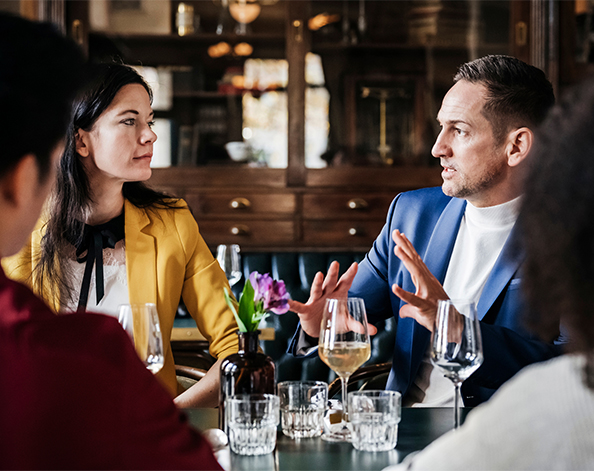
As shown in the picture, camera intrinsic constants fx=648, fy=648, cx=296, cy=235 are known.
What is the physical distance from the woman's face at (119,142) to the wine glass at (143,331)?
0.75 meters

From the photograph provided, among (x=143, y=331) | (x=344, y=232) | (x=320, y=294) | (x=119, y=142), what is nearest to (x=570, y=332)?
(x=143, y=331)

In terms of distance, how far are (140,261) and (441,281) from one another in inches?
28.7

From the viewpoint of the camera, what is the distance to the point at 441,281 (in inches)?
62.1

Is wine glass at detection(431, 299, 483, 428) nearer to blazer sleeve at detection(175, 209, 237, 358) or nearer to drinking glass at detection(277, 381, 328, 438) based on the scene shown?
drinking glass at detection(277, 381, 328, 438)

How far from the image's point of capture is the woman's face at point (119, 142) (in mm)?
1623

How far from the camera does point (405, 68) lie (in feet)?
11.6

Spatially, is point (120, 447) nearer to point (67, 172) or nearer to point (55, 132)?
point (55, 132)

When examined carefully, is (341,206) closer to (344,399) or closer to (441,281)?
(441,281)

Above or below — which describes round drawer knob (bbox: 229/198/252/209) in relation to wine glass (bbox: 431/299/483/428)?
above

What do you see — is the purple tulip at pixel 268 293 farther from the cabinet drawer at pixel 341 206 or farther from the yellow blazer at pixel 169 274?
the cabinet drawer at pixel 341 206

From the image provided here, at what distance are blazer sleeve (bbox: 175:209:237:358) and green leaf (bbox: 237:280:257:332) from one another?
1.60 feet

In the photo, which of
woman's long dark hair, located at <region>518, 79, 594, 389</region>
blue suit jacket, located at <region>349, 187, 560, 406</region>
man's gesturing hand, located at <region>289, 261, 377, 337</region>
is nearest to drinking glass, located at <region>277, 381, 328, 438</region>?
man's gesturing hand, located at <region>289, 261, 377, 337</region>

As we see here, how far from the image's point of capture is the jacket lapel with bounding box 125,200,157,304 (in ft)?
5.02

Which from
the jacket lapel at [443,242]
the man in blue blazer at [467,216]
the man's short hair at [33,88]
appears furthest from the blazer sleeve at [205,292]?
the man's short hair at [33,88]
